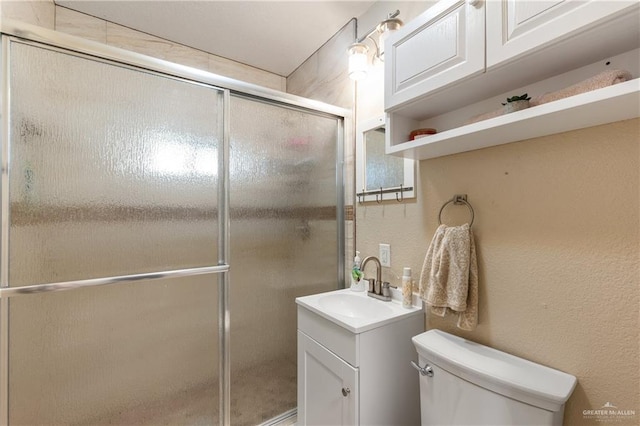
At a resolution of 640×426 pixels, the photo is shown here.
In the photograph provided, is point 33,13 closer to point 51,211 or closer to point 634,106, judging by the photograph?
point 51,211

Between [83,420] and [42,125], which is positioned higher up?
[42,125]

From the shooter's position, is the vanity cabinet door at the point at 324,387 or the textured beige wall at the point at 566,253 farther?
the vanity cabinet door at the point at 324,387

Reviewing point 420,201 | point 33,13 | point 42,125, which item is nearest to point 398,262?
point 420,201

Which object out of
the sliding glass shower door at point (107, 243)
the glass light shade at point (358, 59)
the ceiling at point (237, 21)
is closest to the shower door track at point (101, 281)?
the sliding glass shower door at point (107, 243)

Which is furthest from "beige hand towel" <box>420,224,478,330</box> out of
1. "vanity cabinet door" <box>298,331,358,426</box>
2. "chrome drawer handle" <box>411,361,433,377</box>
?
"vanity cabinet door" <box>298,331,358,426</box>

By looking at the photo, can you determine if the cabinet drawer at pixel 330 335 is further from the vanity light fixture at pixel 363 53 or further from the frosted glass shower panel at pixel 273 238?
the vanity light fixture at pixel 363 53

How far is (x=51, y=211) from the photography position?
1.05 metres

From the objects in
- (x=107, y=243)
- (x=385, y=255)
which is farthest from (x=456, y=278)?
(x=107, y=243)

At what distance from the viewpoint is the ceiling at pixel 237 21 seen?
166 centimetres

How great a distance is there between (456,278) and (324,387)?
2.56 ft

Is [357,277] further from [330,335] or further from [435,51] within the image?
[435,51]

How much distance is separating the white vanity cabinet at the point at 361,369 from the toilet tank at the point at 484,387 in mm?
149

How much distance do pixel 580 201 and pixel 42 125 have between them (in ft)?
6.26

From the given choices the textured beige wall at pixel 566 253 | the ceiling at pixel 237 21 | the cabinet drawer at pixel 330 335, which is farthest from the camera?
the ceiling at pixel 237 21
